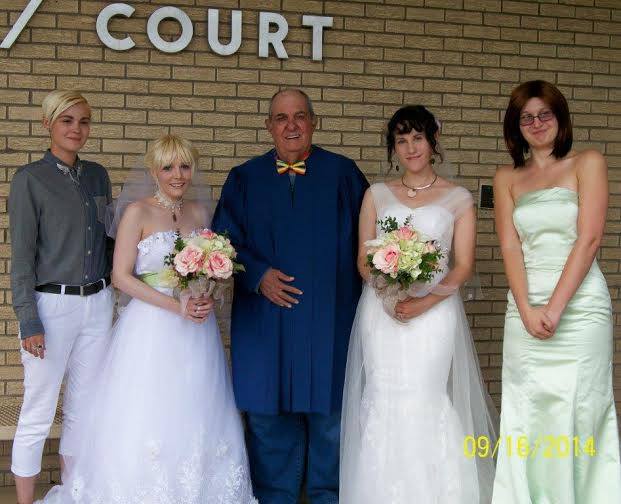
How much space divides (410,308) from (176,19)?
2511 mm

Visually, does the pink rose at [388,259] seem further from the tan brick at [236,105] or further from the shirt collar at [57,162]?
the tan brick at [236,105]

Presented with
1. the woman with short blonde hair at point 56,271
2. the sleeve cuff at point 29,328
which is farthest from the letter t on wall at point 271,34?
the sleeve cuff at point 29,328

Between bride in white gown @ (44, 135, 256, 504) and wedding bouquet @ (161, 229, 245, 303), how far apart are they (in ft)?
0.37

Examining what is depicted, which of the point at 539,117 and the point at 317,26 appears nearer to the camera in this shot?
the point at 539,117

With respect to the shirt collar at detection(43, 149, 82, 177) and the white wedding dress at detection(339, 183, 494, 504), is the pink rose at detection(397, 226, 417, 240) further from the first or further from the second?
the shirt collar at detection(43, 149, 82, 177)

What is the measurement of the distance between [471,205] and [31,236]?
85.9 inches

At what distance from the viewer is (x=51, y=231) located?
3727mm

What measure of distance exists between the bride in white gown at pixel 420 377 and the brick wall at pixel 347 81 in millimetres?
1365

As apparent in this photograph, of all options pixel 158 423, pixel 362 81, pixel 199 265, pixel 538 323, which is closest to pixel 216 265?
pixel 199 265

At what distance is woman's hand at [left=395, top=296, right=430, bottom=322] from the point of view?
11.8 ft

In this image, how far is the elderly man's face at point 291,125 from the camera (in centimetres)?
397

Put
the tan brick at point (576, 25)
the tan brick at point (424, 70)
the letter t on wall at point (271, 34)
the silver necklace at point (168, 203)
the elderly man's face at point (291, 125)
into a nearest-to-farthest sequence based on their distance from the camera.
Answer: the silver necklace at point (168, 203) < the elderly man's face at point (291, 125) < the letter t on wall at point (271, 34) < the tan brick at point (424, 70) < the tan brick at point (576, 25)

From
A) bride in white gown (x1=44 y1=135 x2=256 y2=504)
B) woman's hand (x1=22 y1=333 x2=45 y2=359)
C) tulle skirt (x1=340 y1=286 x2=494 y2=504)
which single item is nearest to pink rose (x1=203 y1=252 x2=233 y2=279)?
bride in white gown (x1=44 y1=135 x2=256 y2=504)
